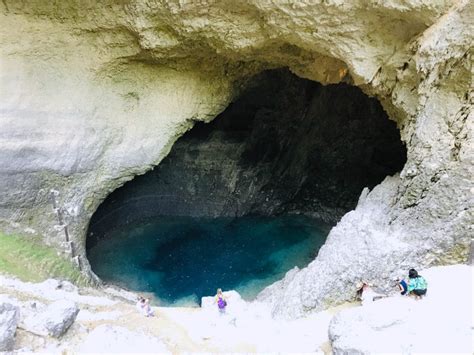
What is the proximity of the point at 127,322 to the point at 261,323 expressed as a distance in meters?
2.02

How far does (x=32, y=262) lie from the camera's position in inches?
296

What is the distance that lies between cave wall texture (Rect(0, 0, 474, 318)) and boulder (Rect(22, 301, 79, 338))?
9.53 ft

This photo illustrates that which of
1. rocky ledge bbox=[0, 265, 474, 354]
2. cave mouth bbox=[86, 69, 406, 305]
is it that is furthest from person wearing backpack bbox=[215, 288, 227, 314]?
cave mouth bbox=[86, 69, 406, 305]

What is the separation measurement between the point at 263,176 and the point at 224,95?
3.95 m

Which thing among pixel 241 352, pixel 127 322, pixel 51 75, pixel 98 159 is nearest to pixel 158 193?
pixel 98 159

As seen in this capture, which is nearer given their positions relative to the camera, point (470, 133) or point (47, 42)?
point (470, 133)

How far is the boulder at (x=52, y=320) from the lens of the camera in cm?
519

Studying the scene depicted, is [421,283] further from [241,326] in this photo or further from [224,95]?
[224,95]

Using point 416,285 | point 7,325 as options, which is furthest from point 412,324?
point 7,325

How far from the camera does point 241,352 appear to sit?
5.82m

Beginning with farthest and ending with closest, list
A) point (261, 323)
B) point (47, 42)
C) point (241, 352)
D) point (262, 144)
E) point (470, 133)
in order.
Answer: point (262, 144) → point (47, 42) → point (261, 323) → point (470, 133) → point (241, 352)

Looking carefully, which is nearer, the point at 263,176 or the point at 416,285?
the point at 416,285

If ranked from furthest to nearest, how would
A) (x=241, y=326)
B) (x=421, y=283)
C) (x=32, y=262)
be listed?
(x=32, y=262), (x=241, y=326), (x=421, y=283)

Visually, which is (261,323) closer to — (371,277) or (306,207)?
(371,277)
